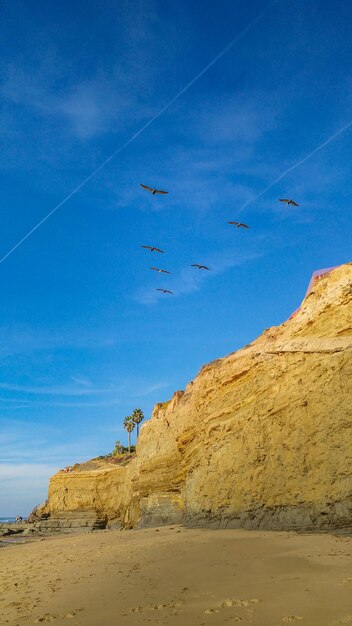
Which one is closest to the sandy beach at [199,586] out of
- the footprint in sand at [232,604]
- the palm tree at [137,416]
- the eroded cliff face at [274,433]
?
the footprint in sand at [232,604]

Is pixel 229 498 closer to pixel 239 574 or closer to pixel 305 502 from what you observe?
pixel 305 502

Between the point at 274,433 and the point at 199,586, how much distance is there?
8484 mm

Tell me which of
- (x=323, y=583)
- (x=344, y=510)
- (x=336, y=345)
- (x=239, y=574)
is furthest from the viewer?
(x=336, y=345)

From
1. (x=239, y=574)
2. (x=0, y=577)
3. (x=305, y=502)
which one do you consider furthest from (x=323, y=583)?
(x=0, y=577)

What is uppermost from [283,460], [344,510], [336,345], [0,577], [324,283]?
[324,283]

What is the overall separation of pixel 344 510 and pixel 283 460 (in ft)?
8.96

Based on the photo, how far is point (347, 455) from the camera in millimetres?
12250

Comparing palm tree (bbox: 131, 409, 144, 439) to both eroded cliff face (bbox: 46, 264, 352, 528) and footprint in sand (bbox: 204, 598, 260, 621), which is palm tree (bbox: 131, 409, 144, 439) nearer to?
eroded cliff face (bbox: 46, 264, 352, 528)

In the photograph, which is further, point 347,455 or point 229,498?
point 229,498

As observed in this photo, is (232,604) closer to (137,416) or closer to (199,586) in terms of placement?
(199,586)

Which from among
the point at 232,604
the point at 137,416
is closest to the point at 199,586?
the point at 232,604

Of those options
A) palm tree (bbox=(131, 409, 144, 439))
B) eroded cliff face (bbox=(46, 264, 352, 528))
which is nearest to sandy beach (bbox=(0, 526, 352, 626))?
eroded cliff face (bbox=(46, 264, 352, 528))

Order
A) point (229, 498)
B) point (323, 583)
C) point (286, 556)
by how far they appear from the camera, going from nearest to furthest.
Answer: point (323, 583), point (286, 556), point (229, 498)

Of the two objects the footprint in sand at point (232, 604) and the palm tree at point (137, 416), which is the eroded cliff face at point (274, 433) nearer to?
the footprint in sand at point (232, 604)
